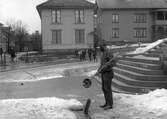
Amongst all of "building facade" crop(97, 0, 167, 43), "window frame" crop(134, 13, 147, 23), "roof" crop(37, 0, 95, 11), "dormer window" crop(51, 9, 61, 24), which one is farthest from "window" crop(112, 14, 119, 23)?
"dormer window" crop(51, 9, 61, 24)

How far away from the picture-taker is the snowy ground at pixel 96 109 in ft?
25.4

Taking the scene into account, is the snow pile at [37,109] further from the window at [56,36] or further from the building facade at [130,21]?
the building facade at [130,21]

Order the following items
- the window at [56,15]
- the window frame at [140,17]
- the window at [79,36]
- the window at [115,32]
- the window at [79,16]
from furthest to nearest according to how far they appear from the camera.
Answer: the window frame at [140,17] → the window at [115,32] → the window at [79,16] → the window at [56,15] → the window at [79,36]

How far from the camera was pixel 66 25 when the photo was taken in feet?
149

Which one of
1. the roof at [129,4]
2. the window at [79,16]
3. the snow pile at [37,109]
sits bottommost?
the snow pile at [37,109]

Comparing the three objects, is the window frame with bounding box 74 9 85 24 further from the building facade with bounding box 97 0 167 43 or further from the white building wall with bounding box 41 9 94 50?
the building facade with bounding box 97 0 167 43

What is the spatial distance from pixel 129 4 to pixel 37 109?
5212cm

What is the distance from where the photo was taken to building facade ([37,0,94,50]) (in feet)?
147

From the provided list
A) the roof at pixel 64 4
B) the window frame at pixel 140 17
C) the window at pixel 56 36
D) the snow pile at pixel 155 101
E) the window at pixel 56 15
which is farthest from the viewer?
the window frame at pixel 140 17

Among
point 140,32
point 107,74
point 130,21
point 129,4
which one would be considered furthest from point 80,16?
point 107,74

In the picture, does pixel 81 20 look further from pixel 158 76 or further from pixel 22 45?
pixel 22 45

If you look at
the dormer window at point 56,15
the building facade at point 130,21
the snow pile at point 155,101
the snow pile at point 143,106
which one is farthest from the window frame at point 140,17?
the snow pile at point 155,101

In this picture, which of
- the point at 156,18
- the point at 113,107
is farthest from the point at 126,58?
the point at 156,18

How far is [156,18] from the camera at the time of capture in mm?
58156
